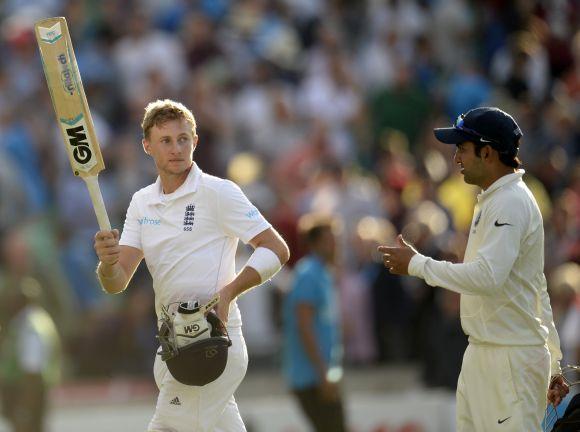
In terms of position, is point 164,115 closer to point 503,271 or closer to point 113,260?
point 113,260

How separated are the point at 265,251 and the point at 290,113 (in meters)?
9.04

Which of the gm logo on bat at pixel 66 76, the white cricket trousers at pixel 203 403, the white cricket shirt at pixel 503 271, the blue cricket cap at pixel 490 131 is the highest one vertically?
the gm logo on bat at pixel 66 76

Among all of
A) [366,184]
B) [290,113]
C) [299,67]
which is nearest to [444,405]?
[366,184]

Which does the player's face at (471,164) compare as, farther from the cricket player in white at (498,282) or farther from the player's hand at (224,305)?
the player's hand at (224,305)

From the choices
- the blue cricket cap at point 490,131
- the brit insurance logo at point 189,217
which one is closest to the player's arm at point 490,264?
the blue cricket cap at point 490,131

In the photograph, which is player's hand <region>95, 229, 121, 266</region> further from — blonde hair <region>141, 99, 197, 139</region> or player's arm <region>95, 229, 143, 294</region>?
blonde hair <region>141, 99, 197, 139</region>

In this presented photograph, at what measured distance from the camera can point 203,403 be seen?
739cm

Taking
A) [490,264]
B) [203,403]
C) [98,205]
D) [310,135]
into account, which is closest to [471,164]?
[490,264]

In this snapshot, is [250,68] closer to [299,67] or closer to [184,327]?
[299,67]

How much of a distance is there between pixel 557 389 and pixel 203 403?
1844 millimetres

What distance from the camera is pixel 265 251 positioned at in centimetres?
747

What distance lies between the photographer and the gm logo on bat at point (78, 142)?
7617 mm

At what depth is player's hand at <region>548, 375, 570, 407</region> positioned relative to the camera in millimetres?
7441

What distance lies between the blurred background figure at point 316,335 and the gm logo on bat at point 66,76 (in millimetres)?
4093
